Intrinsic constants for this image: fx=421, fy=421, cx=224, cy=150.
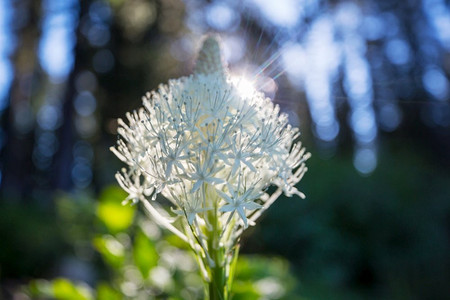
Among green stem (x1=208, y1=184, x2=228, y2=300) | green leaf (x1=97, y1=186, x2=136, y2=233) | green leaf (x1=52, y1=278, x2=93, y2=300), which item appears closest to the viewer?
green stem (x1=208, y1=184, x2=228, y2=300)

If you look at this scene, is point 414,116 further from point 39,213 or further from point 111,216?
point 111,216

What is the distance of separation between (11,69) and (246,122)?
45.6ft

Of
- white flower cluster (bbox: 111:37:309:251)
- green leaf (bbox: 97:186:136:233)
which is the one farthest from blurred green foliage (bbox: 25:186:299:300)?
white flower cluster (bbox: 111:37:309:251)

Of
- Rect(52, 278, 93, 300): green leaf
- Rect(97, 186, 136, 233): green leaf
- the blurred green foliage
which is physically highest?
Rect(97, 186, 136, 233): green leaf

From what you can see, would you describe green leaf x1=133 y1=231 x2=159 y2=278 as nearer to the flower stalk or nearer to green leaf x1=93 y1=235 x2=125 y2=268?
green leaf x1=93 y1=235 x2=125 y2=268

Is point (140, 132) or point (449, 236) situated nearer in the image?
point (140, 132)

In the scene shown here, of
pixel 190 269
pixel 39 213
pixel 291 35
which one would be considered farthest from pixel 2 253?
pixel 291 35

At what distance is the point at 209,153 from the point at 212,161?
3cm

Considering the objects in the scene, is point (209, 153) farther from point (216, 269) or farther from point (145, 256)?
point (145, 256)

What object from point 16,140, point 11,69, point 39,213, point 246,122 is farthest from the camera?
point 16,140

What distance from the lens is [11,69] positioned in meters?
13.4

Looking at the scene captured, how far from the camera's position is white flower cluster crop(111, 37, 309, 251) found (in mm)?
1418

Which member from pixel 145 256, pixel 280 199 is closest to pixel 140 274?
pixel 145 256

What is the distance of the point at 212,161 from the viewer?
140cm
